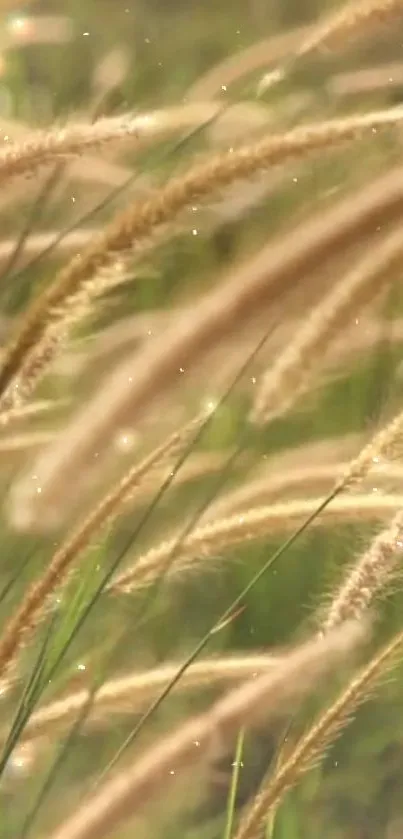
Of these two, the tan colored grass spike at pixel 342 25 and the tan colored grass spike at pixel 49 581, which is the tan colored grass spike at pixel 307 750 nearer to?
the tan colored grass spike at pixel 49 581

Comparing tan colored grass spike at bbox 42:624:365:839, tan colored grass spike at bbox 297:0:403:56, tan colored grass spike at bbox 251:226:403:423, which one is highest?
tan colored grass spike at bbox 297:0:403:56

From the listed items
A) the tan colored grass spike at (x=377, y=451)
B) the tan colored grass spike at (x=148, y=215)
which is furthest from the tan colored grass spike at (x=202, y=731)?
the tan colored grass spike at (x=148, y=215)

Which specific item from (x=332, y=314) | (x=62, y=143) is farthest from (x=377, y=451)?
(x=62, y=143)

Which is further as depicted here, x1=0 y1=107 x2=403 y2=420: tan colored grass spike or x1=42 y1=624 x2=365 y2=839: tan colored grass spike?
x1=42 y1=624 x2=365 y2=839: tan colored grass spike

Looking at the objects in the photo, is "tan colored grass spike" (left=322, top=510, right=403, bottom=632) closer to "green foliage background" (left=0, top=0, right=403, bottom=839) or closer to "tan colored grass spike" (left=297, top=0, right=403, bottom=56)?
"green foliage background" (left=0, top=0, right=403, bottom=839)

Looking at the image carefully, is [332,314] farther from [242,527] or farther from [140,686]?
[140,686]

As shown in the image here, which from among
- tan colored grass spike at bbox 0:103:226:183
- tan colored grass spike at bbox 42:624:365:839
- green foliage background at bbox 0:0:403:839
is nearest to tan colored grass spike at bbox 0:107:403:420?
tan colored grass spike at bbox 0:103:226:183

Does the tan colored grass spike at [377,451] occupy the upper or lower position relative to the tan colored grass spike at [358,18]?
lower
